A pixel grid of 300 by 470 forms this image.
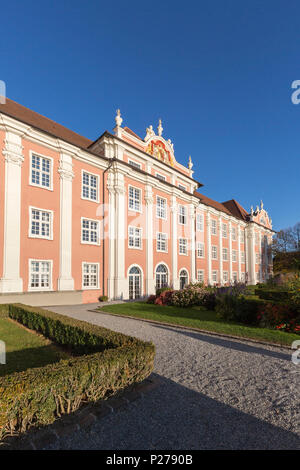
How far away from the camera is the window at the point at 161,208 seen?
84.0 ft

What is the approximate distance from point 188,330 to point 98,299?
11.6 metres

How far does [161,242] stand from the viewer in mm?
25266

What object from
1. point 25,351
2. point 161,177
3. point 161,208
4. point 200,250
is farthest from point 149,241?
point 25,351

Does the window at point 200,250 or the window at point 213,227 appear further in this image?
the window at point 213,227

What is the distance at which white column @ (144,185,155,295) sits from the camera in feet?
74.9

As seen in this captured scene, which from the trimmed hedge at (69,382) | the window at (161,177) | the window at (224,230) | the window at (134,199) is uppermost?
the window at (161,177)

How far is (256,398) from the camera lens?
411cm

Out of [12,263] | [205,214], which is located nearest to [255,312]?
[12,263]

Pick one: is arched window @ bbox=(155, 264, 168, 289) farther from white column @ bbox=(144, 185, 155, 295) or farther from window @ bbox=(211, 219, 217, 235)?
window @ bbox=(211, 219, 217, 235)

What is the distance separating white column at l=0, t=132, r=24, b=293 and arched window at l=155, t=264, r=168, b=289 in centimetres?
1299

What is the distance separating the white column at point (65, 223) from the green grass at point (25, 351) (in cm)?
824

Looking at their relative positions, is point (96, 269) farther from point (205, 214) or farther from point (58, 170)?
point (205, 214)

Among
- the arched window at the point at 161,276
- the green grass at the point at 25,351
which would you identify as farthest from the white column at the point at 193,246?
the green grass at the point at 25,351

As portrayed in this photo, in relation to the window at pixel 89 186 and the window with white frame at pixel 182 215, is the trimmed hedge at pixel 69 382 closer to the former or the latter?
the window at pixel 89 186
